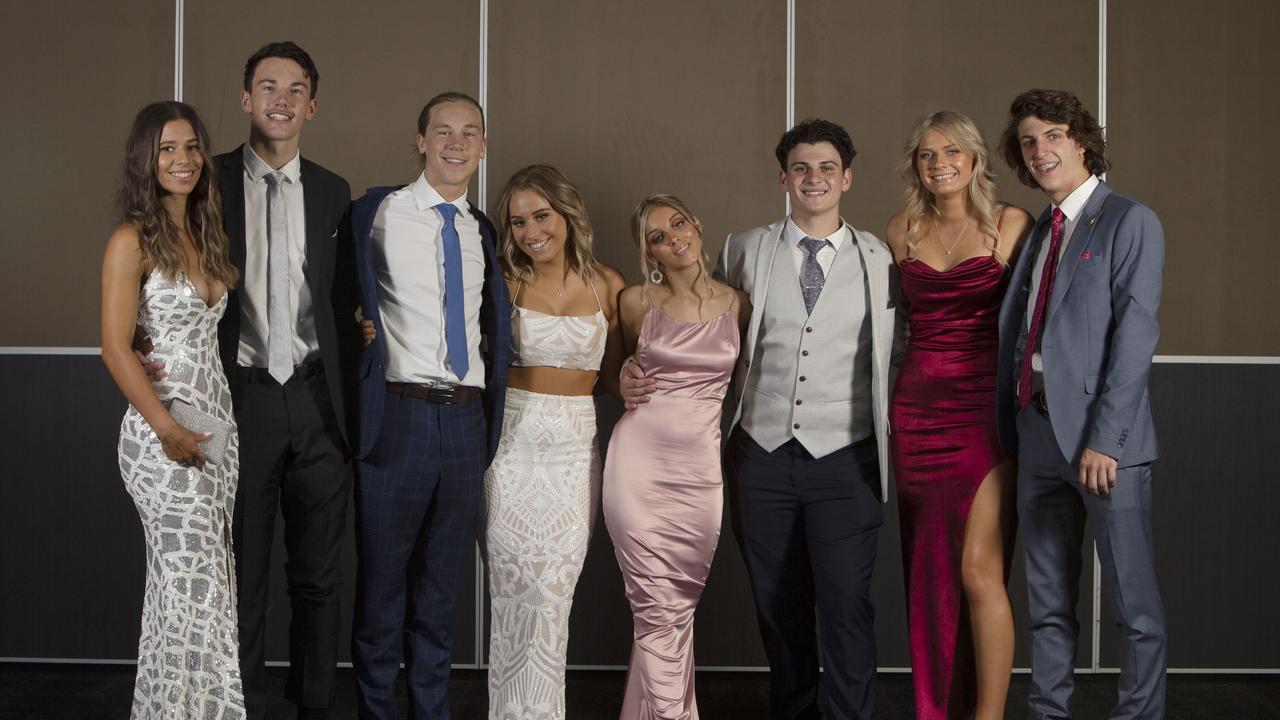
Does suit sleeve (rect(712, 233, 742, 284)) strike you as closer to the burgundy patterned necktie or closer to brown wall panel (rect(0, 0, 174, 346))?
the burgundy patterned necktie

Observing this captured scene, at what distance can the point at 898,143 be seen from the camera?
13.7 ft

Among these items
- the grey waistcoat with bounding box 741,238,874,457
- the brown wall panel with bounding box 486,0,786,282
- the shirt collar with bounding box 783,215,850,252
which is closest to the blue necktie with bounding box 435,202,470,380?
the grey waistcoat with bounding box 741,238,874,457

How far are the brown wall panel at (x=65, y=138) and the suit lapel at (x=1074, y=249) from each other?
3454 millimetres

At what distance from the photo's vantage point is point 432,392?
2.92 meters

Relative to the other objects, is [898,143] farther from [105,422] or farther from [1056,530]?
[105,422]

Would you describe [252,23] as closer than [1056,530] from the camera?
No

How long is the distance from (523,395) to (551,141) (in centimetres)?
148

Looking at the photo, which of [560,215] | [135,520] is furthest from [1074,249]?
[135,520]

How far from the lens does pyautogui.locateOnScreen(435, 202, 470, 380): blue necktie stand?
292 centimetres

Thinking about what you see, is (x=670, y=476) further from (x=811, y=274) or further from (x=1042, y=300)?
(x=1042, y=300)

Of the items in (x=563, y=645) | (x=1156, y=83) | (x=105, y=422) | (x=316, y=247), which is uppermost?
(x=1156, y=83)

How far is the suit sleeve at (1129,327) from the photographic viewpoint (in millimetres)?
2660

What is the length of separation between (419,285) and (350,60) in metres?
1.65

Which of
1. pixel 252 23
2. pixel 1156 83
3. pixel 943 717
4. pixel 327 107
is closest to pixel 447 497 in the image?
pixel 943 717
